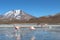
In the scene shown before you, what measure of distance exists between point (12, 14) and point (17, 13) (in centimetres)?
455

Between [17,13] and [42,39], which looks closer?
[42,39]

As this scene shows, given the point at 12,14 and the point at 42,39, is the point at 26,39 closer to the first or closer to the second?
the point at 42,39

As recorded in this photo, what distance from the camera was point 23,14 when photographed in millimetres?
126312

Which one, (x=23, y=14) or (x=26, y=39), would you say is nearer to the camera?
(x=26, y=39)

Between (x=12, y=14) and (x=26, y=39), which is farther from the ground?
(x=12, y=14)

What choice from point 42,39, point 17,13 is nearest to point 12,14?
point 17,13

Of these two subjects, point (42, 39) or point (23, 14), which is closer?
point (42, 39)

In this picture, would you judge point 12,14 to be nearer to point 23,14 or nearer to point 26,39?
point 23,14

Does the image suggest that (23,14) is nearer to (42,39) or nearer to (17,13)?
(17,13)

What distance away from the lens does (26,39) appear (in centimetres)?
1305

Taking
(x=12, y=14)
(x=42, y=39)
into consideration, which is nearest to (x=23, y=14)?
(x=12, y=14)

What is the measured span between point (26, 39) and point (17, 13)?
107 metres

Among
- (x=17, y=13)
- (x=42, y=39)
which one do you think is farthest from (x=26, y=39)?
(x=17, y=13)

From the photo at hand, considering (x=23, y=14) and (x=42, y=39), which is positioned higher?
(x=23, y=14)
